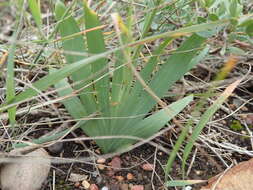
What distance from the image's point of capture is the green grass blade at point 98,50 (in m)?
0.85

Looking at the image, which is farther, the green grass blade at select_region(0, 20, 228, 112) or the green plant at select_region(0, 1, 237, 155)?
the green plant at select_region(0, 1, 237, 155)

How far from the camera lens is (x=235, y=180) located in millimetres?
931

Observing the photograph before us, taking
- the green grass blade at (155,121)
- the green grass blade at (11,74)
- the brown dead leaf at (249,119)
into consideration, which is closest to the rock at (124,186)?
the green grass blade at (155,121)

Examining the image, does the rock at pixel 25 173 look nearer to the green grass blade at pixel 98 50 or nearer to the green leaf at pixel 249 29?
the green grass blade at pixel 98 50

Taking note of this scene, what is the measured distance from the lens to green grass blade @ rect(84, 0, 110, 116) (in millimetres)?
847

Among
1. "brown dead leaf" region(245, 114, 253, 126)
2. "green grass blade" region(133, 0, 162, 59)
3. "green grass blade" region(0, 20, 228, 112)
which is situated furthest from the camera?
"brown dead leaf" region(245, 114, 253, 126)

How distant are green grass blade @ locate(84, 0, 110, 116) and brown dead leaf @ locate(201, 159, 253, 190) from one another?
33cm

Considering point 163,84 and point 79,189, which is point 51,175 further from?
point 163,84

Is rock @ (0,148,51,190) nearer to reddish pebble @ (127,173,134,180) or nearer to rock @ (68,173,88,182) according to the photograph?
rock @ (68,173,88,182)

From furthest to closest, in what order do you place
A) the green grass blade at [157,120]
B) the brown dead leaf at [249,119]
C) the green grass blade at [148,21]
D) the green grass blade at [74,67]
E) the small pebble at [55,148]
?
the brown dead leaf at [249,119], the small pebble at [55,148], the green grass blade at [157,120], the green grass blade at [148,21], the green grass blade at [74,67]

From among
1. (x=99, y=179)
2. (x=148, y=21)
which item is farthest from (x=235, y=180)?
(x=148, y=21)

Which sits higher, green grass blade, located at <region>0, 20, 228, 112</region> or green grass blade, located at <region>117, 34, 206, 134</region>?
green grass blade, located at <region>0, 20, 228, 112</region>

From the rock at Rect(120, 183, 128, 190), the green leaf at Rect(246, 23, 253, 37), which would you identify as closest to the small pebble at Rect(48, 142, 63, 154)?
the rock at Rect(120, 183, 128, 190)

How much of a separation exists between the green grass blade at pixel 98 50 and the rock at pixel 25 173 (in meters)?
0.20
